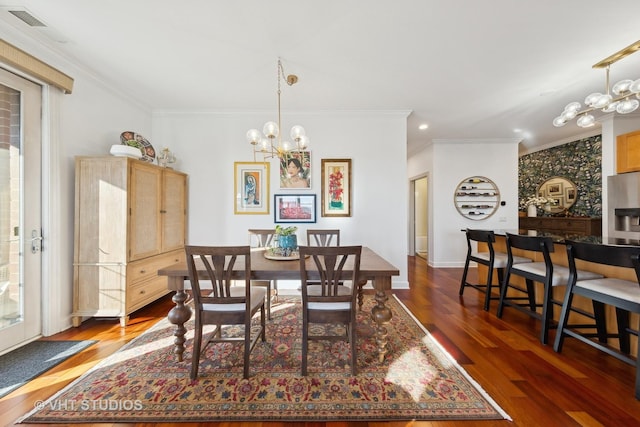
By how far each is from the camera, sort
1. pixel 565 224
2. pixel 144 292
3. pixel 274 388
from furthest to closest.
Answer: pixel 565 224, pixel 144 292, pixel 274 388

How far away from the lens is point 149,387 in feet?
5.32

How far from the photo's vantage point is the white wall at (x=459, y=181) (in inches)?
198

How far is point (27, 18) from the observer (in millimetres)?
1897

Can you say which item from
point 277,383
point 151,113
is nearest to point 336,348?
point 277,383

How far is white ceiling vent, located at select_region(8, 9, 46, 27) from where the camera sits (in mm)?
1832

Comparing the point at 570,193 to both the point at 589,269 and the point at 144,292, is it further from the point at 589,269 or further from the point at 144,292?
the point at 144,292

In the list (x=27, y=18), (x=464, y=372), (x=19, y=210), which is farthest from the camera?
(x=19, y=210)

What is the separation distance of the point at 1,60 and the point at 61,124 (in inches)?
23.1

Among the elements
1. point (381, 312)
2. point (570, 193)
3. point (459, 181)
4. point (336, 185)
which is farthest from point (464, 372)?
point (570, 193)

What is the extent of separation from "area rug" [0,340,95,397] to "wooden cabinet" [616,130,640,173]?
7084 mm

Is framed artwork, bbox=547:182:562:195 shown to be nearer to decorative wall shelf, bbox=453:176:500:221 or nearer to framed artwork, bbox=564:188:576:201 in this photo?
framed artwork, bbox=564:188:576:201

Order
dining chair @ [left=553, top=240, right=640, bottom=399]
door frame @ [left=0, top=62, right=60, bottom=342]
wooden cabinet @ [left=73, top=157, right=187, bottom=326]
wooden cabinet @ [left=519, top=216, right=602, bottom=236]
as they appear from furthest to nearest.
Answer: wooden cabinet @ [left=519, top=216, right=602, bottom=236] → wooden cabinet @ [left=73, top=157, right=187, bottom=326] → door frame @ [left=0, top=62, right=60, bottom=342] → dining chair @ [left=553, top=240, right=640, bottom=399]

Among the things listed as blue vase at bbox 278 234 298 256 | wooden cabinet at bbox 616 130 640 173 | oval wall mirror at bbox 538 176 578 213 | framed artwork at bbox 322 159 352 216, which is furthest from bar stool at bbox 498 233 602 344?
oval wall mirror at bbox 538 176 578 213

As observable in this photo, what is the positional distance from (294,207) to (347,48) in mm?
2128
